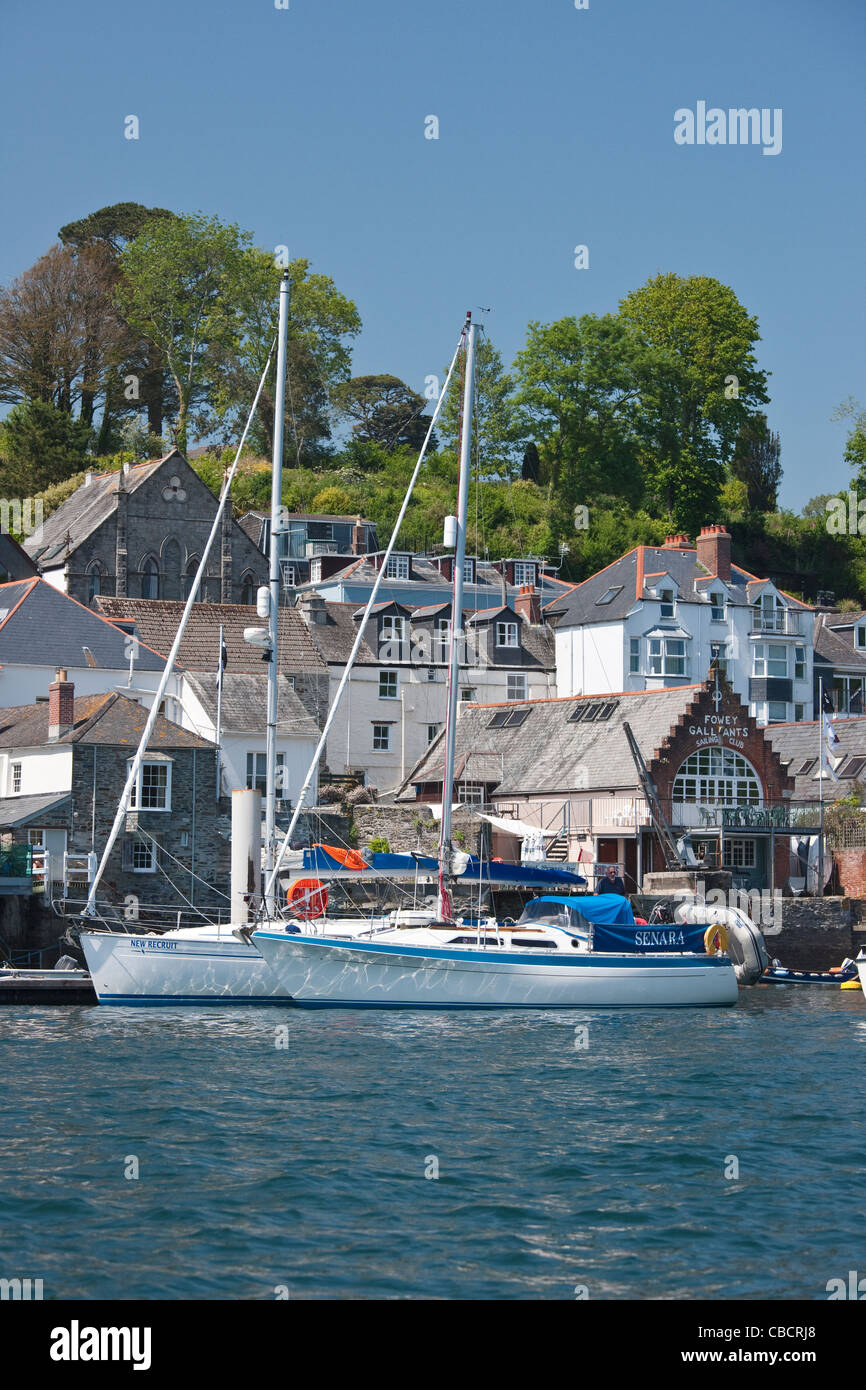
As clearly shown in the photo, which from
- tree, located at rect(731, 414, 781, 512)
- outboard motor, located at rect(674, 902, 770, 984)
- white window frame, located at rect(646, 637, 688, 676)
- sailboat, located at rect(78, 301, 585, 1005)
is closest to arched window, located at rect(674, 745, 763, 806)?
outboard motor, located at rect(674, 902, 770, 984)

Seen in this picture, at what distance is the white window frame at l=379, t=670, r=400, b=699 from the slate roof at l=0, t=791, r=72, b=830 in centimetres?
2453

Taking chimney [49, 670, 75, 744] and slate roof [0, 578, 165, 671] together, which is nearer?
chimney [49, 670, 75, 744]

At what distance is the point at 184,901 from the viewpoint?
2007 inches

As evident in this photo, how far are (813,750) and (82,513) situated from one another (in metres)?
38.5

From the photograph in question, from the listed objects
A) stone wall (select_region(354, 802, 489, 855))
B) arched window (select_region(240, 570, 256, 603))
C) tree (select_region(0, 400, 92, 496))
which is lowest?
stone wall (select_region(354, 802, 489, 855))

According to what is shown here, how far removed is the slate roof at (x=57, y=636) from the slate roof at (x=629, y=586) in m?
23.6

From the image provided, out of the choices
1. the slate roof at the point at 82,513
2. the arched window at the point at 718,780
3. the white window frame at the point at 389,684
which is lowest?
the arched window at the point at 718,780

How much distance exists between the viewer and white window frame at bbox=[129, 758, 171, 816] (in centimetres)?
5100

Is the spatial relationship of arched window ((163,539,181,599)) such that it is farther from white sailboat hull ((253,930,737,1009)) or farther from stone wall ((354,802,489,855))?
white sailboat hull ((253,930,737,1009))

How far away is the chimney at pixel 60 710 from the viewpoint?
5222 centimetres

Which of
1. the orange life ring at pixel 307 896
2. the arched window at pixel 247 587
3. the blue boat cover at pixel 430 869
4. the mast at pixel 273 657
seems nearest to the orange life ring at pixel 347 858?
the blue boat cover at pixel 430 869

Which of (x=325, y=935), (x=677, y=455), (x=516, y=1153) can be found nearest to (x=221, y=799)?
(x=325, y=935)

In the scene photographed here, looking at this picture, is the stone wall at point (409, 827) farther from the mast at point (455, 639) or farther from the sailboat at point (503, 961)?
the sailboat at point (503, 961)
